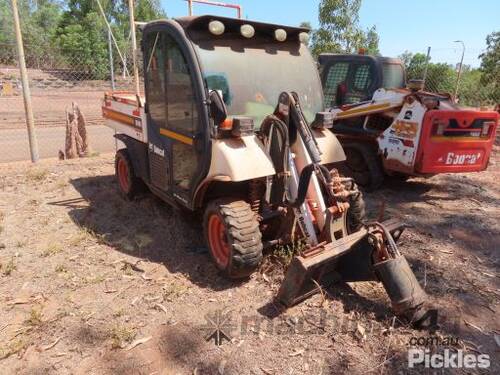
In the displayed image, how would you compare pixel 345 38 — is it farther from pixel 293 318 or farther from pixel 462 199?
pixel 293 318

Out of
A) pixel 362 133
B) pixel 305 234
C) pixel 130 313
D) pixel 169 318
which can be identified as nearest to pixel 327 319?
pixel 305 234

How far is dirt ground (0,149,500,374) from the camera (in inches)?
109

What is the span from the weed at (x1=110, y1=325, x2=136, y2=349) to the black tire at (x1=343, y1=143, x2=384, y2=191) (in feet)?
14.5

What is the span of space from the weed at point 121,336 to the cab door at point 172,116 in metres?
1.42

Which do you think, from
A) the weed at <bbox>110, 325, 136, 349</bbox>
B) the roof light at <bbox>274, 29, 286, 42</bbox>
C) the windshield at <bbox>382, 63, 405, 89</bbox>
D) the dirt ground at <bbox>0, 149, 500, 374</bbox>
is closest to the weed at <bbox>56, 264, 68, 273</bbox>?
the dirt ground at <bbox>0, 149, 500, 374</bbox>

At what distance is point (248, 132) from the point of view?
3.45 metres

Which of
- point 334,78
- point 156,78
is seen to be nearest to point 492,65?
point 334,78

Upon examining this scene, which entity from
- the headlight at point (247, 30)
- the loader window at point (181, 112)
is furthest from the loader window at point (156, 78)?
the headlight at point (247, 30)

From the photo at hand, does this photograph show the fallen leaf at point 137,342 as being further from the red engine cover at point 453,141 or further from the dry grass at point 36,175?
the dry grass at point 36,175

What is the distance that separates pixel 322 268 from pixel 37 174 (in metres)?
5.40

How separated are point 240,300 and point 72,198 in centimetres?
356

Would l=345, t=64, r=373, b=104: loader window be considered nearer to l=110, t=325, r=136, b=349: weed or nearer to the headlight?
the headlight

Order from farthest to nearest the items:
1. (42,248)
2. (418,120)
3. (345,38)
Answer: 1. (345,38)
2. (418,120)
3. (42,248)

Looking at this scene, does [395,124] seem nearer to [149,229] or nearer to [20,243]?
[149,229]
